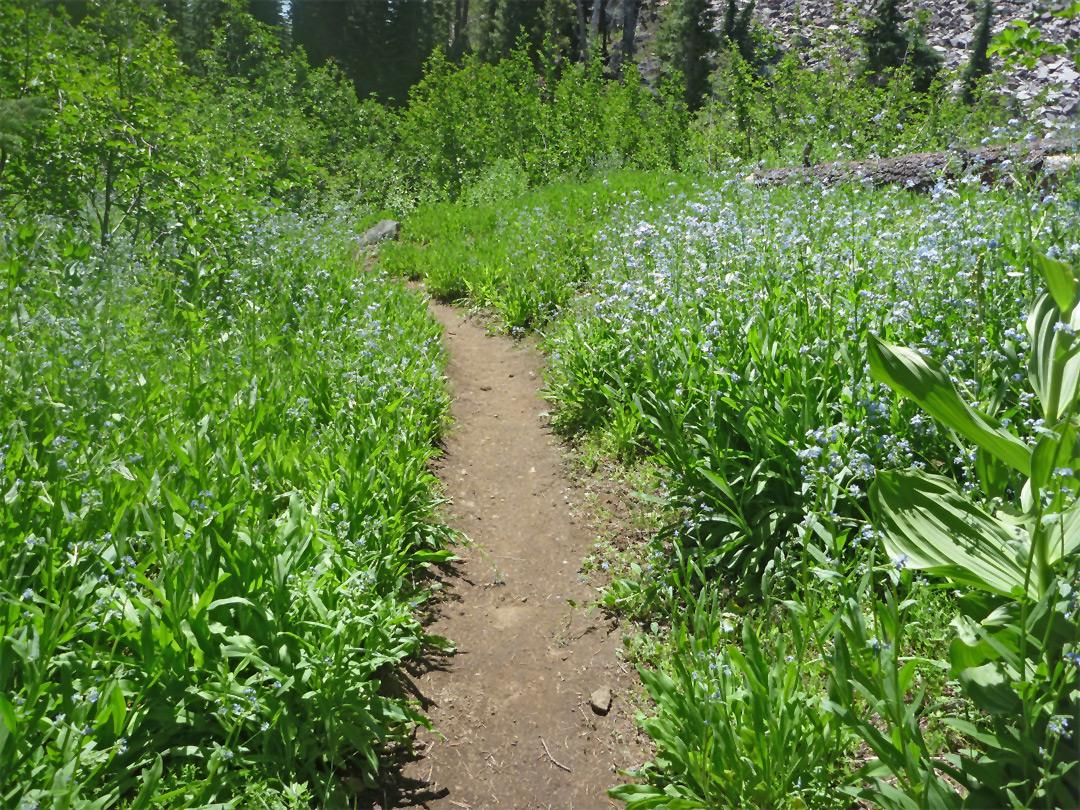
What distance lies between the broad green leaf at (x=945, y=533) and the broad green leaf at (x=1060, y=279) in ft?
2.29

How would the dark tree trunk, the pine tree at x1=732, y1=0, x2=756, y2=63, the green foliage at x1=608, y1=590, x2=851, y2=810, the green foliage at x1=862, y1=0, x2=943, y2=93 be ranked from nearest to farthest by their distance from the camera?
the green foliage at x1=608, y1=590, x2=851, y2=810, the green foliage at x1=862, y1=0, x2=943, y2=93, the pine tree at x1=732, y1=0, x2=756, y2=63, the dark tree trunk

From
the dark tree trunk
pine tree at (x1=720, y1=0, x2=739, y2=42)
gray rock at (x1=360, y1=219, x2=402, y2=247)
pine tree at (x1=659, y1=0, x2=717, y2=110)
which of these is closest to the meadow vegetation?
gray rock at (x1=360, y1=219, x2=402, y2=247)

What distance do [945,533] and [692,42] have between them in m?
29.7

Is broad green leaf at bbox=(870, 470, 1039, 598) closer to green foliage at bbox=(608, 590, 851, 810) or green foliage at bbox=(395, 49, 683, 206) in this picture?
green foliage at bbox=(608, 590, 851, 810)

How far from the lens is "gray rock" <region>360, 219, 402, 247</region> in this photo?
12547mm

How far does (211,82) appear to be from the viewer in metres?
16.0

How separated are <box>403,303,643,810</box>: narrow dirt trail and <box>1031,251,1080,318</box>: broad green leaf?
2.17 m

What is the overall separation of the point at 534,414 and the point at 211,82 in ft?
47.3

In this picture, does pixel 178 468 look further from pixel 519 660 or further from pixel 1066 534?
pixel 1066 534

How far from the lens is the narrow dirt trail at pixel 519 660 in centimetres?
271

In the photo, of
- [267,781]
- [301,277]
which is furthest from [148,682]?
[301,277]

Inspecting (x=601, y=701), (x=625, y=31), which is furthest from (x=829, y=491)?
(x=625, y=31)

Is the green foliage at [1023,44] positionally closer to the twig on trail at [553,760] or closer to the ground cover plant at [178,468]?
the twig on trail at [553,760]

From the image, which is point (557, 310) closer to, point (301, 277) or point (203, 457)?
point (301, 277)
